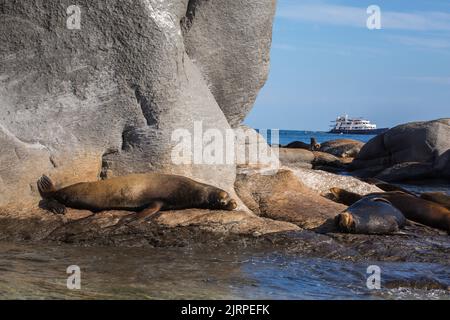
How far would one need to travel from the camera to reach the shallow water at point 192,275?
6.01m

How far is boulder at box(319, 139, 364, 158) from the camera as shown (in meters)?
27.2

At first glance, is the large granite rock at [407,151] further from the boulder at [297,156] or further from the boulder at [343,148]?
the boulder at [343,148]

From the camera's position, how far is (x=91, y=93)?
→ 8.91m

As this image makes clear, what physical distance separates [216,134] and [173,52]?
3.54 feet

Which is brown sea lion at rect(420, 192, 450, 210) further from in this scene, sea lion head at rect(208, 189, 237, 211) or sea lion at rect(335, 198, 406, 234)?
sea lion head at rect(208, 189, 237, 211)

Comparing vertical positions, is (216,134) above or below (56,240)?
above

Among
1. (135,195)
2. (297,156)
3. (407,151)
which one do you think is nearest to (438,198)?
(135,195)

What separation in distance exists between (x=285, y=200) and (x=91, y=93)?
2509mm

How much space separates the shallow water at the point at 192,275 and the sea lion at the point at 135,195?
80cm

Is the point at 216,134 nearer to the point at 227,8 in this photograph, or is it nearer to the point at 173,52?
the point at 173,52

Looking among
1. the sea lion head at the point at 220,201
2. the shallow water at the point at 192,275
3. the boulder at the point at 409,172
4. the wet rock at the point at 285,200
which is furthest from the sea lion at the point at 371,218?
the boulder at the point at 409,172

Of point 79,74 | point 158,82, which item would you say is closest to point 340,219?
point 158,82

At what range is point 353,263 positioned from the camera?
24.5ft

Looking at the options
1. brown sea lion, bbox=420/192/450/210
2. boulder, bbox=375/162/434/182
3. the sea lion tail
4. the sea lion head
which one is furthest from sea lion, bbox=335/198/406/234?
boulder, bbox=375/162/434/182
